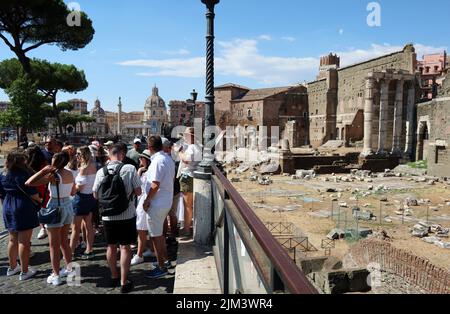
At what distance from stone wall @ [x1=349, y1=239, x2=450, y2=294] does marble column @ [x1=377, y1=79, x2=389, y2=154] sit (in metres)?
28.7

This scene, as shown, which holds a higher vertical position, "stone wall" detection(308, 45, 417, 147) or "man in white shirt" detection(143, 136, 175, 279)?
"stone wall" detection(308, 45, 417, 147)

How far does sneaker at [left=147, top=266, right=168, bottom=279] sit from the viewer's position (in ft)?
15.5

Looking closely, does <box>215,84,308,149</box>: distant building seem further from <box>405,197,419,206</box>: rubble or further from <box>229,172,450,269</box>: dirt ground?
<box>405,197,419,206</box>: rubble

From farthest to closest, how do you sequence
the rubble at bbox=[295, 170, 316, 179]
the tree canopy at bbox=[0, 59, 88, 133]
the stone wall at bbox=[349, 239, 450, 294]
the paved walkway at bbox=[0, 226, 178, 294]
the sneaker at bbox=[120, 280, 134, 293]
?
the tree canopy at bbox=[0, 59, 88, 133] → the rubble at bbox=[295, 170, 316, 179] → the stone wall at bbox=[349, 239, 450, 294] → the paved walkway at bbox=[0, 226, 178, 294] → the sneaker at bbox=[120, 280, 134, 293]

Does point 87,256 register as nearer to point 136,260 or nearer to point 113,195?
point 136,260

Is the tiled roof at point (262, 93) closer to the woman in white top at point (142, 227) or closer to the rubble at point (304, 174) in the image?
the rubble at point (304, 174)

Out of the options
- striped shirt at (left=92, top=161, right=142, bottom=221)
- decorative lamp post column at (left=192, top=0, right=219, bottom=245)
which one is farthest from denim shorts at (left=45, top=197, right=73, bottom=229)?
decorative lamp post column at (left=192, top=0, right=219, bottom=245)

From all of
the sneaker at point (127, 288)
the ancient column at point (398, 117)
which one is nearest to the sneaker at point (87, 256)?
the sneaker at point (127, 288)

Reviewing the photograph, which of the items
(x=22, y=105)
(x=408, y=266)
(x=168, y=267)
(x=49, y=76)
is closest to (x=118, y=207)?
(x=168, y=267)

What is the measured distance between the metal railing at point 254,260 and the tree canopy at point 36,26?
80.9 ft

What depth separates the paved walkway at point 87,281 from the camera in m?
4.37

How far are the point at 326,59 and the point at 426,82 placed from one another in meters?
22.1
